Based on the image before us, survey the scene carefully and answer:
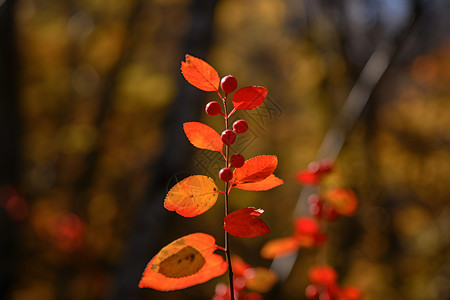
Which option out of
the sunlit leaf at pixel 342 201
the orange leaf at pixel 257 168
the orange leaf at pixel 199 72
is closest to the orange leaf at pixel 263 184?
the orange leaf at pixel 257 168

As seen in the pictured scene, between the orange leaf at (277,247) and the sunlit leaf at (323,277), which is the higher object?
the orange leaf at (277,247)

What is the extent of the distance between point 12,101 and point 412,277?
11.1ft

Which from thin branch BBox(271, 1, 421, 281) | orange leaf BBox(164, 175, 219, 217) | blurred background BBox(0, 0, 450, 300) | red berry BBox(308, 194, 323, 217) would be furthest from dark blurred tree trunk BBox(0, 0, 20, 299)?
orange leaf BBox(164, 175, 219, 217)

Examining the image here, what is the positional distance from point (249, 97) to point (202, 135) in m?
0.07

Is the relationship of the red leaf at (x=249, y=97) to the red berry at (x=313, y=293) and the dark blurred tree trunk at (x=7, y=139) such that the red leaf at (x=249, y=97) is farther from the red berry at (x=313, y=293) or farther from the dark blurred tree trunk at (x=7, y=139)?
the dark blurred tree trunk at (x=7, y=139)

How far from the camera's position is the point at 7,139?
7.97 feet

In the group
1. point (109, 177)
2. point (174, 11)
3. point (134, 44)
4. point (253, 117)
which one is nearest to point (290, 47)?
point (174, 11)

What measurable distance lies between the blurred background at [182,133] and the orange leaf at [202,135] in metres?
0.16

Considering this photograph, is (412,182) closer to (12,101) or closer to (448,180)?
(448,180)

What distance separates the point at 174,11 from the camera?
204 inches

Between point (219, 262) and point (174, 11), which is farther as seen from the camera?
point (174, 11)

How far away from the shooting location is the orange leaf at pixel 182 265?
39 centimetres

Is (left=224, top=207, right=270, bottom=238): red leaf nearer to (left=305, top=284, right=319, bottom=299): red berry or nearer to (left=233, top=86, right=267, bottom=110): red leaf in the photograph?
(left=233, top=86, right=267, bottom=110): red leaf

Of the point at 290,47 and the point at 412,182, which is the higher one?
the point at 290,47
